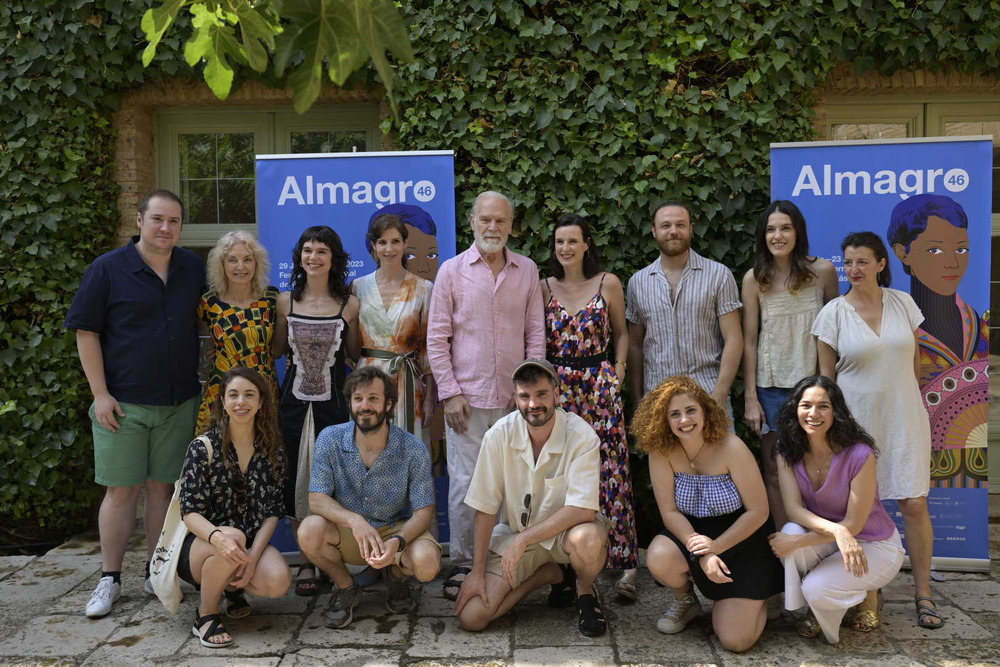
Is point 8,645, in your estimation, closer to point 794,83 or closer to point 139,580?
point 139,580

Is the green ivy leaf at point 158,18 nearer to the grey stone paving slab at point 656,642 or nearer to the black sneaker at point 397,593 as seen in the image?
the black sneaker at point 397,593

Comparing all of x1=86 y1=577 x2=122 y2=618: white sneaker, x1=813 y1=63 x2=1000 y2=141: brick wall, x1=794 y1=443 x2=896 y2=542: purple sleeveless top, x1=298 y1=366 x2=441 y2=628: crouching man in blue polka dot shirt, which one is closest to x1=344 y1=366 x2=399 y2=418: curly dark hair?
x1=298 y1=366 x2=441 y2=628: crouching man in blue polka dot shirt

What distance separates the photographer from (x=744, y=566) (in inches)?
123

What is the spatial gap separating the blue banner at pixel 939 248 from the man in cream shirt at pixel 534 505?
169 cm

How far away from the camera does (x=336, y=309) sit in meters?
3.76

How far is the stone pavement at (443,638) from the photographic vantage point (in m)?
3.04

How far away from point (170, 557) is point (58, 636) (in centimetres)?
55

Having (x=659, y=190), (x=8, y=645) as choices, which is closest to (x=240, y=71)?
(x=659, y=190)

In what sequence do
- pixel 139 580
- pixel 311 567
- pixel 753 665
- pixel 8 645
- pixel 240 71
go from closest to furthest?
pixel 753 665
pixel 8 645
pixel 311 567
pixel 139 580
pixel 240 71

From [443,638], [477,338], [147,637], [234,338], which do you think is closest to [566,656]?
[443,638]

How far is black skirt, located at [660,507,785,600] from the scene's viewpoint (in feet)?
10.2

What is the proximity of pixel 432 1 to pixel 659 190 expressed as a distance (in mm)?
1576

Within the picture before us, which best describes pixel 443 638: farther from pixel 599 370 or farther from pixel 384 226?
pixel 384 226

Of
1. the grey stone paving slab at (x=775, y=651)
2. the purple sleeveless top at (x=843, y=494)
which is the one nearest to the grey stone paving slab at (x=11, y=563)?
the grey stone paving slab at (x=775, y=651)
